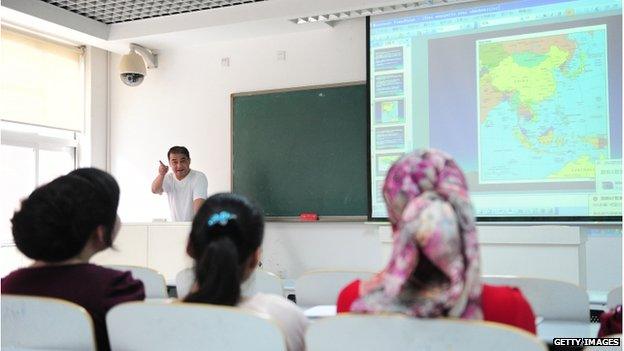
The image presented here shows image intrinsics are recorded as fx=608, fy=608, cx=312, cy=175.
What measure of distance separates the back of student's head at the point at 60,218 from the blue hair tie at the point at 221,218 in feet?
1.20

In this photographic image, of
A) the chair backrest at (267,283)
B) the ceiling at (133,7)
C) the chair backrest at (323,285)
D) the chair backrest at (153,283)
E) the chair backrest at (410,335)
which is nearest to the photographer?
the chair backrest at (410,335)

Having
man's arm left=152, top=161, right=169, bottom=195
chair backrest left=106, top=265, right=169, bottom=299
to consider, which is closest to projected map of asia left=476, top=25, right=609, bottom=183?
chair backrest left=106, top=265, right=169, bottom=299

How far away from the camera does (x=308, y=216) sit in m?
5.16

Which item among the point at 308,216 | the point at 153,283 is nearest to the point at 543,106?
the point at 308,216

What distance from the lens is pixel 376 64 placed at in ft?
15.1

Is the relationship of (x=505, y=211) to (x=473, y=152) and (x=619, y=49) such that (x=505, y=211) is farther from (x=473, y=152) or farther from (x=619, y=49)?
(x=619, y=49)

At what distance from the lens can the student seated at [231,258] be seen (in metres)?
1.38

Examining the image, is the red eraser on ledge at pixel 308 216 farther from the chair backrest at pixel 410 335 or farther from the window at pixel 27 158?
the chair backrest at pixel 410 335

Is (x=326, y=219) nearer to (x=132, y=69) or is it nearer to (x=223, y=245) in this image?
(x=132, y=69)

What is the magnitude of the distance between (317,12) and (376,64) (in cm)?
63


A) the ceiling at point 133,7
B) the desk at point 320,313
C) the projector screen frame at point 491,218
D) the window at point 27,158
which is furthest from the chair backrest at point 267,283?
the window at point 27,158

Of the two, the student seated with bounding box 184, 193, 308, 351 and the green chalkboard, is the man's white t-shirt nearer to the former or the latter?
the green chalkboard

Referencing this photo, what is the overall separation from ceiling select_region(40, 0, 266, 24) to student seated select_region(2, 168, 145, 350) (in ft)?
11.9

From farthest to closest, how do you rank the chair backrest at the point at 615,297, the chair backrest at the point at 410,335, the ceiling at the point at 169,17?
1. the ceiling at the point at 169,17
2. the chair backrest at the point at 615,297
3. the chair backrest at the point at 410,335
